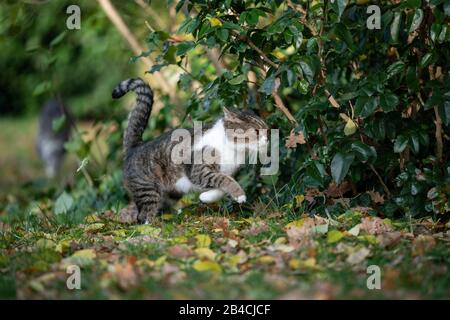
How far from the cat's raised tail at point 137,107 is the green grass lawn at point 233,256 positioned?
0.85 meters

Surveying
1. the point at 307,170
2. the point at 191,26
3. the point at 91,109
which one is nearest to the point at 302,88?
the point at 307,170

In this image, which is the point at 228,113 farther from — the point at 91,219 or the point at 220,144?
the point at 91,219

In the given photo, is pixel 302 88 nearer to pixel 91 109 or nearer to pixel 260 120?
pixel 260 120

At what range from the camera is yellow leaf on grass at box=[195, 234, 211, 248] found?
3.89m

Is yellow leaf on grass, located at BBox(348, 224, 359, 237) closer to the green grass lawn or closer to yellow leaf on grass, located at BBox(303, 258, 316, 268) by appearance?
the green grass lawn

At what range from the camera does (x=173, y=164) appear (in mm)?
5203

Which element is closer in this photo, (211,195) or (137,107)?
(211,195)

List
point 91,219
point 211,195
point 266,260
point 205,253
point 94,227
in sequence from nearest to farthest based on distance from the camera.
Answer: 1. point 266,260
2. point 205,253
3. point 94,227
4. point 211,195
5. point 91,219

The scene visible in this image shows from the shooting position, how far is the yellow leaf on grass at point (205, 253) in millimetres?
3662

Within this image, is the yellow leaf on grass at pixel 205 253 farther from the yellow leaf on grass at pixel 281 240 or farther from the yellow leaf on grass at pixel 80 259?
the yellow leaf on grass at pixel 80 259

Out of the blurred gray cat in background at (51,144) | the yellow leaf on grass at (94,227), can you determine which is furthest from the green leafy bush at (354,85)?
the blurred gray cat in background at (51,144)

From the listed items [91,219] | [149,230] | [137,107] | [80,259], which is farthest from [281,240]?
[137,107]

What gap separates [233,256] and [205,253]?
16 cm

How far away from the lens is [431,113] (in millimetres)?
4586
